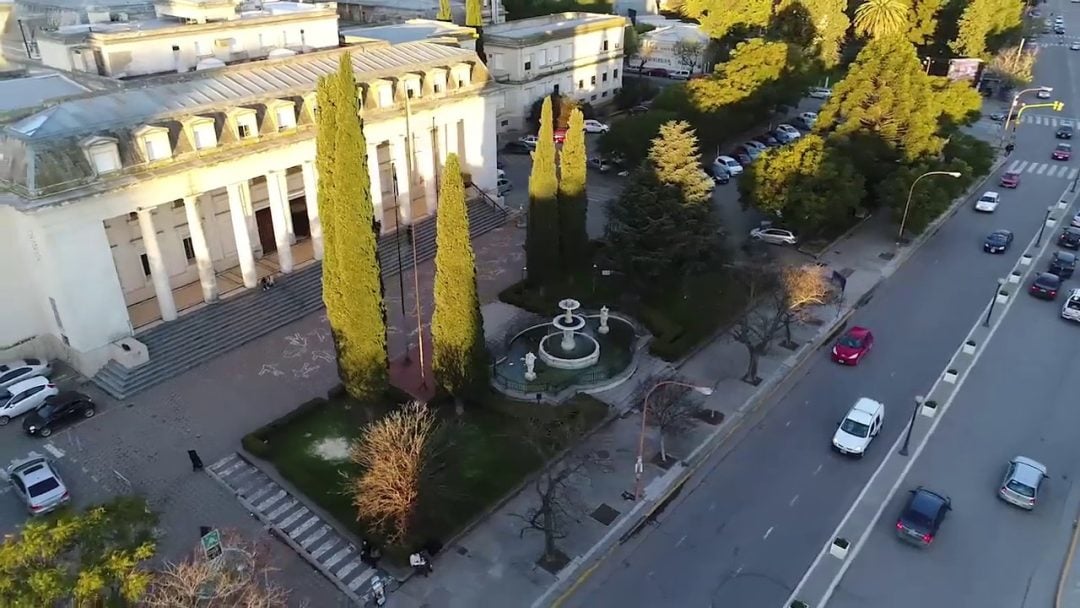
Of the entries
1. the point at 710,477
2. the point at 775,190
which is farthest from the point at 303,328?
the point at 775,190

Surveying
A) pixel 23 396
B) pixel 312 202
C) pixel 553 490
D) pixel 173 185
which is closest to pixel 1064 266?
pixel 553 490

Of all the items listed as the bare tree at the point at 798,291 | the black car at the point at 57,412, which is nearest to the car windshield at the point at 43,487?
the black car at the point at 57,412

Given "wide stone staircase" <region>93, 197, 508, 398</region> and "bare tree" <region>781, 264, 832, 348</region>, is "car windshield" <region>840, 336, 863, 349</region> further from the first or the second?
"wide stone staircase" <region>93, 197, 508, 398</region>

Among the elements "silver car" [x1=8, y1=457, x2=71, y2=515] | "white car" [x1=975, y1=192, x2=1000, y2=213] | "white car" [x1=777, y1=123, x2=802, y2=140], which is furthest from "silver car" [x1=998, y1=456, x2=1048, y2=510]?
"white car" [x1=777, y1=123, x2=802, y2=140]

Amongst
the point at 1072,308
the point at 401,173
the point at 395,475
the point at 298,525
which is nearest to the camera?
the point at 395,475

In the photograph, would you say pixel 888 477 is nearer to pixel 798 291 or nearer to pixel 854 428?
pixel 854 428

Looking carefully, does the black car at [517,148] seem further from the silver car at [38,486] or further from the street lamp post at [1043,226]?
the silver car at [38,486]

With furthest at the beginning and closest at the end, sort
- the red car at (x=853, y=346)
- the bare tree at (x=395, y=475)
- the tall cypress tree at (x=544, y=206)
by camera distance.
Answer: the tall cypress tree at (x=544, y=206), the red car at (x=853, y=346), the bare tree at (x=395, y=475)
